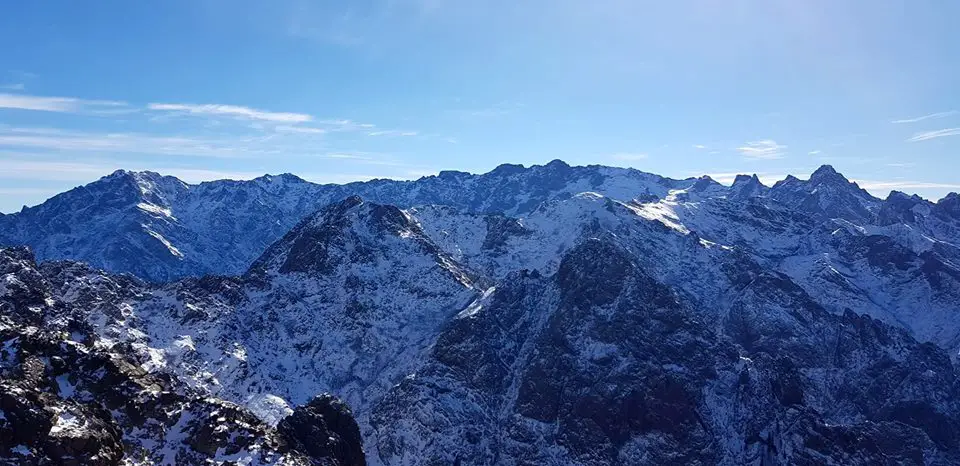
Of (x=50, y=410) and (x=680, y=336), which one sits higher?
(x=50, y=410)

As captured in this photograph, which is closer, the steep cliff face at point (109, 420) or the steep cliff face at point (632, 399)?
the steep cliff face at point (109, 420)

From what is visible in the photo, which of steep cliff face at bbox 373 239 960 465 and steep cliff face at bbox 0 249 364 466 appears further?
steep cliff face at bbox 373 239 960 465

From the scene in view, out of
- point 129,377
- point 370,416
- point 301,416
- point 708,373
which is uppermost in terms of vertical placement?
point 129,377

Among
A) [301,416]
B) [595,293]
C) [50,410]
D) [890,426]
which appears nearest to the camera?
[50,410]

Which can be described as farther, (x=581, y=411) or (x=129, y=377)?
(x=581, y=411)

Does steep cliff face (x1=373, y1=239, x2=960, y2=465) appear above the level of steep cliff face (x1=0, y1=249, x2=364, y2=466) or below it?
below

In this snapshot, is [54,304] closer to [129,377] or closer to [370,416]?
[370,416]

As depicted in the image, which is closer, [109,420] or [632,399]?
[109,420]

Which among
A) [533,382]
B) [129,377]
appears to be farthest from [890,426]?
[129,377]

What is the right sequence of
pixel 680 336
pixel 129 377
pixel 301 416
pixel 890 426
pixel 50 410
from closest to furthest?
pixel 50 410, pixel 129 377, pixel 301 416, pixel 890 426, pixel 680 336

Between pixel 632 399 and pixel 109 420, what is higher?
pixel 109 420

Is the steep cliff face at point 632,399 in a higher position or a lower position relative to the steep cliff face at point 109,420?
lower
